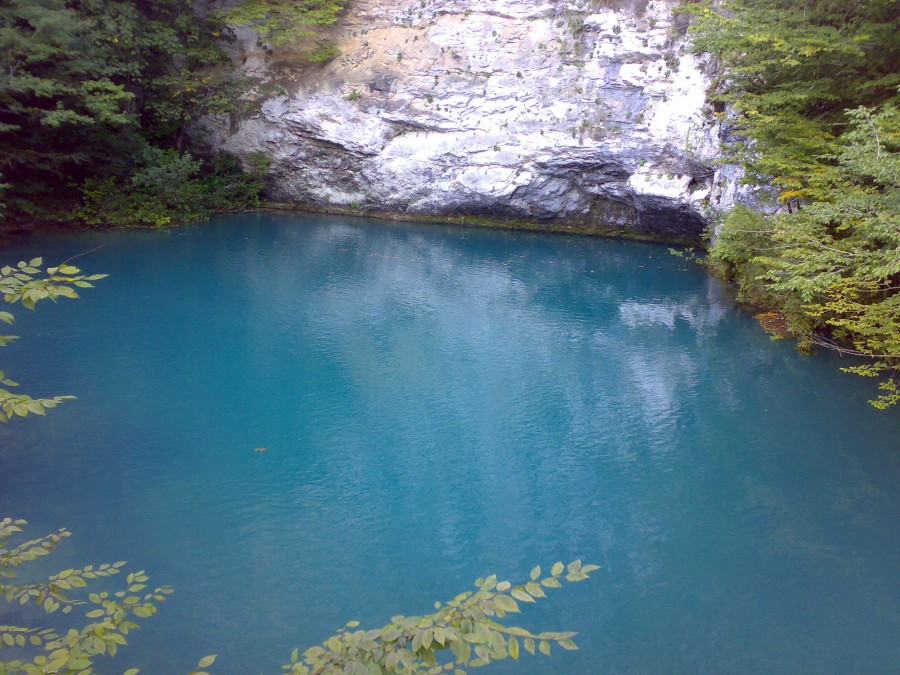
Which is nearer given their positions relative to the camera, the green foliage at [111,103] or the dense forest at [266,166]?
the dense forest at [266,166]

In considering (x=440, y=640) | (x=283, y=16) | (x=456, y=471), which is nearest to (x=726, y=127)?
(x=456, y=471)

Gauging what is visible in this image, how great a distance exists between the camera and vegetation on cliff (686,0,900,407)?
6504mm

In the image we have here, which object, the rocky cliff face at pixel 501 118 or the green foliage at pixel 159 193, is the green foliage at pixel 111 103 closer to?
the green foliage at pixel 159 193

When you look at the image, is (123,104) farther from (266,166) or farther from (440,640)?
(440,640)

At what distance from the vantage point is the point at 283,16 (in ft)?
55.8

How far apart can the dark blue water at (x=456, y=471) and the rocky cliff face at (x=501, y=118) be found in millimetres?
5605

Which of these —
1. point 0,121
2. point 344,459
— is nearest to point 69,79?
point 0,121

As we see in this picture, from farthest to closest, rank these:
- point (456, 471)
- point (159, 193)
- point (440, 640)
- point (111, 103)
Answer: point (159, 193), point (111, 103), point (456, 471), point (440, 640)

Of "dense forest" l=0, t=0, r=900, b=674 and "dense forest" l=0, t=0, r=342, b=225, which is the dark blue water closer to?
"dense forest" l=0, t=0, r=900, b=674

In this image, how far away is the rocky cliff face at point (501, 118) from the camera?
1516cm

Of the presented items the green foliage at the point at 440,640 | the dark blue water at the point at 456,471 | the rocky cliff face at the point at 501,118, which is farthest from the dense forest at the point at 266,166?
the rocky cliff face at the point at 501,118

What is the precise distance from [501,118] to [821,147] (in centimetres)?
955

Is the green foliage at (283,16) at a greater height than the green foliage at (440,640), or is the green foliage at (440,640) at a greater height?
the green foliage at (283,16)

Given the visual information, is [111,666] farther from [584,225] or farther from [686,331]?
[584,225]
